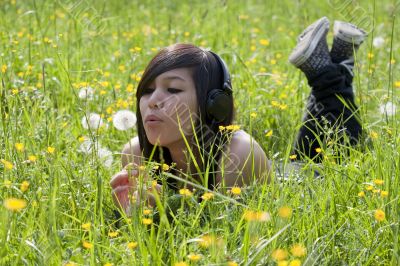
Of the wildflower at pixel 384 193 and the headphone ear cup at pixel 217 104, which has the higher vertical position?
the headphone ear cup at pixel 217 104

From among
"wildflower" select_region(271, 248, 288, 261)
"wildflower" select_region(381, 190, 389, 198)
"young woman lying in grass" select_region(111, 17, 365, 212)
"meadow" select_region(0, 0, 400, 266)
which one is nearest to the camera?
"wildflower" select_region(271, 248, 288, 261)

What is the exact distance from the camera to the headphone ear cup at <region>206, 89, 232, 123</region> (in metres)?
3.23

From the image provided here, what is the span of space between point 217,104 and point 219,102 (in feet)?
0.04

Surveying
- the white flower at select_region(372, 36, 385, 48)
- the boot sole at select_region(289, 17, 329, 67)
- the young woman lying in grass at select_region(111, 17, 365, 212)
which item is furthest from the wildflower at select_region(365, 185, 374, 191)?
the white flower at select_region(372, 36, 385, 48)

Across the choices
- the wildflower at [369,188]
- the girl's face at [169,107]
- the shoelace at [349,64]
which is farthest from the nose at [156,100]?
the shoelace at [349,64]

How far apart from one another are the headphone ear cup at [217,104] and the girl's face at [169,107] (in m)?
0.07

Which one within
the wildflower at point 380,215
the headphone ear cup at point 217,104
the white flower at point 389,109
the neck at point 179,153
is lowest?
the neck at point 179,153

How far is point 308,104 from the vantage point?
168 inches

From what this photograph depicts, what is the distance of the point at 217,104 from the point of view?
3.23 meters

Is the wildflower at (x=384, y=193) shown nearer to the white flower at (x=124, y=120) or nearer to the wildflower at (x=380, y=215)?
the wildflower at (x=380, y=215)

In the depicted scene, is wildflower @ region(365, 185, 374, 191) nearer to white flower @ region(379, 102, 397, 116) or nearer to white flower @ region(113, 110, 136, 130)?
white flower @ region(379, 102, 397, 116)

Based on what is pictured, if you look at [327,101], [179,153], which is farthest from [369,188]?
[327,101]

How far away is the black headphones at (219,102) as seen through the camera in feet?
10.6

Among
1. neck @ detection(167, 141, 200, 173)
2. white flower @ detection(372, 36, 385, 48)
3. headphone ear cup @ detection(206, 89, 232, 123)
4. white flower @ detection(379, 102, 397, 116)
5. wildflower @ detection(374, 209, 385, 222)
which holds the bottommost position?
neck @ detection(167, 141, 200, 173)
